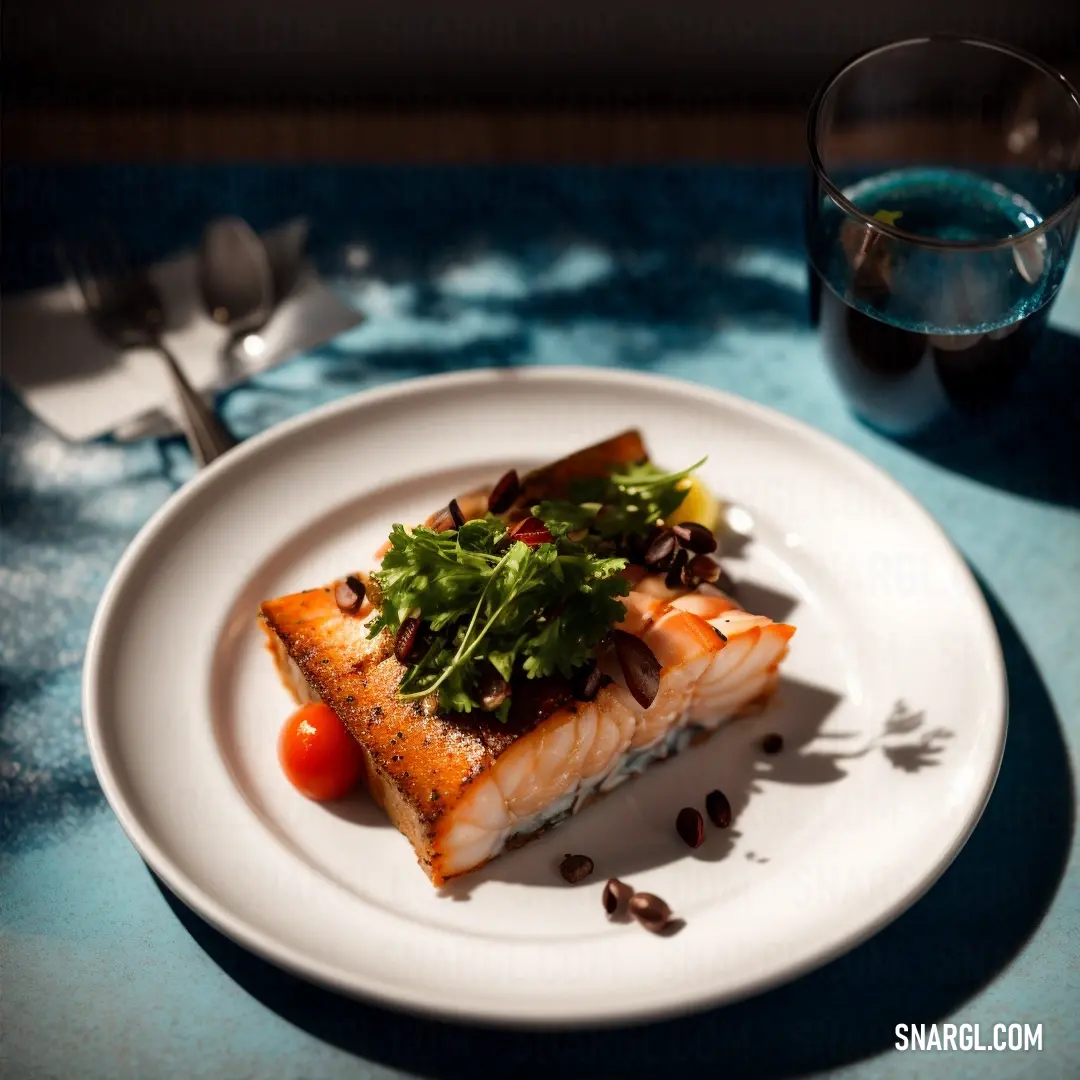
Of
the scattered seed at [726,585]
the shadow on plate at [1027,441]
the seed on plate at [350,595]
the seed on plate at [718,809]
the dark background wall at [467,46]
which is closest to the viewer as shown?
the seed on plate at [718,809]

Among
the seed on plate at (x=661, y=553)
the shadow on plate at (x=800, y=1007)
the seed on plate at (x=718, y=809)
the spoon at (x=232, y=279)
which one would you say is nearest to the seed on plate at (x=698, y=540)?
the seed on plate at (x=661, y=553)

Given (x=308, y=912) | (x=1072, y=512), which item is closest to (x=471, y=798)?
(x=308, y=912)

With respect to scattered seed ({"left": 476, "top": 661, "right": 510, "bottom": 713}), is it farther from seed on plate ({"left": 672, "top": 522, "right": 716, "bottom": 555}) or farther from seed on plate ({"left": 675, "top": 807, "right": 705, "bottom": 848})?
seed on plate ({"left": 672, "top": 522, "right": 716, "bottom": 555})

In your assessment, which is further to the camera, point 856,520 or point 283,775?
point 856,520

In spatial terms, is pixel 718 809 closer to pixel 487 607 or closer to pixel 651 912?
pixel 651 912

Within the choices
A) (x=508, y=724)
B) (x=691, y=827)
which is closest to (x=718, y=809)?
(x=691, y=827)

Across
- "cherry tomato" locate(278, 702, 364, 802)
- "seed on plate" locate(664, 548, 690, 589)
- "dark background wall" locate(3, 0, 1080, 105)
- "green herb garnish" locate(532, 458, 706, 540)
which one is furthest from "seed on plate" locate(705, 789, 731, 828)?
"dark background wall" locate(3, 0, 1080, 105)

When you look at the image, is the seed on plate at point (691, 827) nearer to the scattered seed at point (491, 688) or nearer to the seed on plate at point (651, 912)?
the seed on plate at point (651, 912)

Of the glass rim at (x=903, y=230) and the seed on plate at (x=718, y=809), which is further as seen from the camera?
the glass rim at (x=903, y=230)

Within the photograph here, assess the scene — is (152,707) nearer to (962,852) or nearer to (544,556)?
(544,556)
